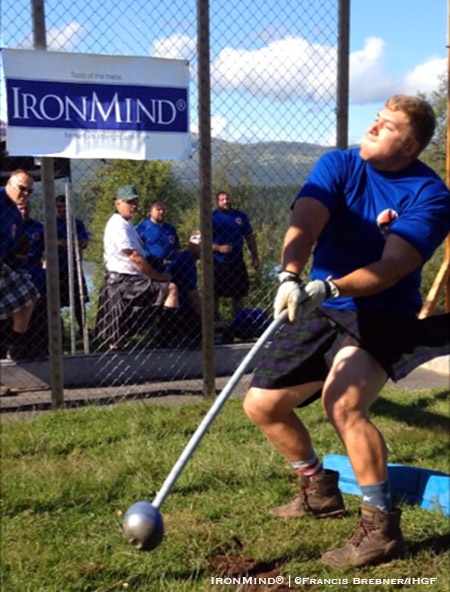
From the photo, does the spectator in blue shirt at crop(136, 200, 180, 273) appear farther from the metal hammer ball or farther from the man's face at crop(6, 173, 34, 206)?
the metal hammer ball

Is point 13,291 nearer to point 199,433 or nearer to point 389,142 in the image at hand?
point 389,142

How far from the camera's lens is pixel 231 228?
8.77 meters

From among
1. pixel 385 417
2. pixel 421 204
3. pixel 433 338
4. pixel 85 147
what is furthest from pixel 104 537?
pixel 85 147

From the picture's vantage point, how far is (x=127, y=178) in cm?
777

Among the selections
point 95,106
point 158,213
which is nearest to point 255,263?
point 158,213

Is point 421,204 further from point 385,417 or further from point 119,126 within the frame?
point 119,126

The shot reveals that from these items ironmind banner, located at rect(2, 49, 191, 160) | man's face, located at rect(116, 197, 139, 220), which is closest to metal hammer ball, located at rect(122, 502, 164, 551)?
ironmind banner, located at rect(2, 49, 191, 160)

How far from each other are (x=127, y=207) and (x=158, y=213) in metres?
0.30

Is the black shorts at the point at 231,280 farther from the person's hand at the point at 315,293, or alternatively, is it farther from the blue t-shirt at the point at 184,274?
the person's hand at the point at 315,293

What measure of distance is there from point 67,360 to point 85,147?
199 cm

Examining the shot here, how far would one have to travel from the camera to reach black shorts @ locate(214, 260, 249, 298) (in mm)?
8219

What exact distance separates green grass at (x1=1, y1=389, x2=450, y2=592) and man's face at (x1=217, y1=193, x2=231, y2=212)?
2.70 m

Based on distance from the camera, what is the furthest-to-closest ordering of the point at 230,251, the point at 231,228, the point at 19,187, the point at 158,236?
1. the point at 231,228
2. the point at 230,251
3. the point at 158,236
4. the point at 19,187

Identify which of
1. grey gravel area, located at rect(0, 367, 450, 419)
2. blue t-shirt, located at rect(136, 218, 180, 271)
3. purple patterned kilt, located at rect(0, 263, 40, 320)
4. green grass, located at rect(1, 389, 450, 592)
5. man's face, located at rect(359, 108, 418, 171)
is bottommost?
grey gravel area, located at rect(0, 367, 450, 419)
